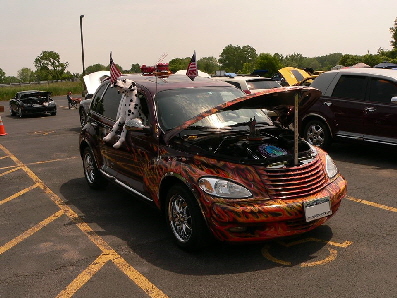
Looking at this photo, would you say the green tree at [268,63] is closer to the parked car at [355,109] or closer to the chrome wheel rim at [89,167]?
the parked car at [355,109]

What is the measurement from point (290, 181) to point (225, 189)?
0.65 metres

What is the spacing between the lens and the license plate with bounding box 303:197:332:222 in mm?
4074

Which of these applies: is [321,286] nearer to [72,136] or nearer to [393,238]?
[393,238]

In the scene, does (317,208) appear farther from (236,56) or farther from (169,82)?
(236,56)

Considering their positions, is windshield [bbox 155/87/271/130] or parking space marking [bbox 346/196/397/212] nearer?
windshield [bbox 155/87/271/130]

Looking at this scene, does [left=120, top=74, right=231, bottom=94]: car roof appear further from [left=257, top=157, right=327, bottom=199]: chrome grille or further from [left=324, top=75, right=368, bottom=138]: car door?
[left=324, top=75, right=368, bottom=138]: car door

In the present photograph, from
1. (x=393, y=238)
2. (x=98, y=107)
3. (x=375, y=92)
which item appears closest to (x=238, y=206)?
(x=393, y=238)

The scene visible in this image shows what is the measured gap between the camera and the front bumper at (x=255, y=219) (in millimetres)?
3916

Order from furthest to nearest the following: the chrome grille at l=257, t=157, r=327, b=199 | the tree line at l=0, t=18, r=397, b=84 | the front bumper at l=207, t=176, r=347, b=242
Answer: the tree line at l=0, t=18, r=397, b=84
the chrome grille at l=257, t=157, r=327, b=199
the front bumper at l=207, t=176, r=347, b=242

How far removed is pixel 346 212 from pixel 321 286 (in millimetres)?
2106

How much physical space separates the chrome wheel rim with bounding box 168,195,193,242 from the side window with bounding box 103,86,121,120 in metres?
1.98

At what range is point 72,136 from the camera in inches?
550

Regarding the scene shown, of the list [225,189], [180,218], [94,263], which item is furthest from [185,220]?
[94,263]

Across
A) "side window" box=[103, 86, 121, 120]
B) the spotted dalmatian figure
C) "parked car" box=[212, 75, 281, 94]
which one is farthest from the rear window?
the spotted dalmatian figure
